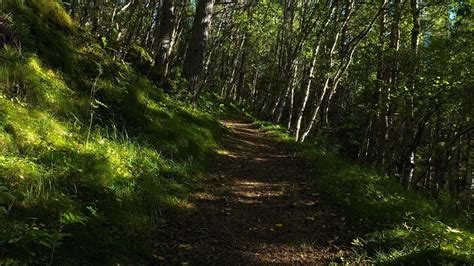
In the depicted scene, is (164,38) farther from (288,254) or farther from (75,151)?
(288,254)

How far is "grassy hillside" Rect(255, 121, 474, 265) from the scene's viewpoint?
4.70 metres

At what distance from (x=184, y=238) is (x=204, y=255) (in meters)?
0.43

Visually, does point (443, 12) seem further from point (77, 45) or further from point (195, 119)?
point (77, 45)

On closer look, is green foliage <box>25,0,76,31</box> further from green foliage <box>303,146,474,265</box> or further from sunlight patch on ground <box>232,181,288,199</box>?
green foliage <box>303,146,474,265</box>

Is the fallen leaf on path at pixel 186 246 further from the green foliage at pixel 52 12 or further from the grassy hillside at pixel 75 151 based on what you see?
the green foliage at pixel 52 12

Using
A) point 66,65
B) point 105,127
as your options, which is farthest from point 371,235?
point 66,65

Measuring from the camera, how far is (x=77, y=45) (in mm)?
7840

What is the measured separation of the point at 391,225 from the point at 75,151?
430 cm

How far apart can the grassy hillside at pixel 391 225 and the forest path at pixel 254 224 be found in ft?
0.83

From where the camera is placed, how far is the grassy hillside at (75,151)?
3824 mm

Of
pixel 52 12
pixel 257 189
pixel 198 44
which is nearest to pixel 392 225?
pixel 257 189

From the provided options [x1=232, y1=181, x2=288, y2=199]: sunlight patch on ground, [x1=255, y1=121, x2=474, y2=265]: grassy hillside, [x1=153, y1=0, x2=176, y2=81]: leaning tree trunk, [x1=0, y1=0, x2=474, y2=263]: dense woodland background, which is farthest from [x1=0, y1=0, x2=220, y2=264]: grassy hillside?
[x1=153, y1=0, x2=176, y2=81]: leaning tree trunk

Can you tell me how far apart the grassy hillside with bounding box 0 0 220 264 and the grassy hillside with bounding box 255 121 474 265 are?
253 cm

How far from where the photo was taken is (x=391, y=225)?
18.6ft
